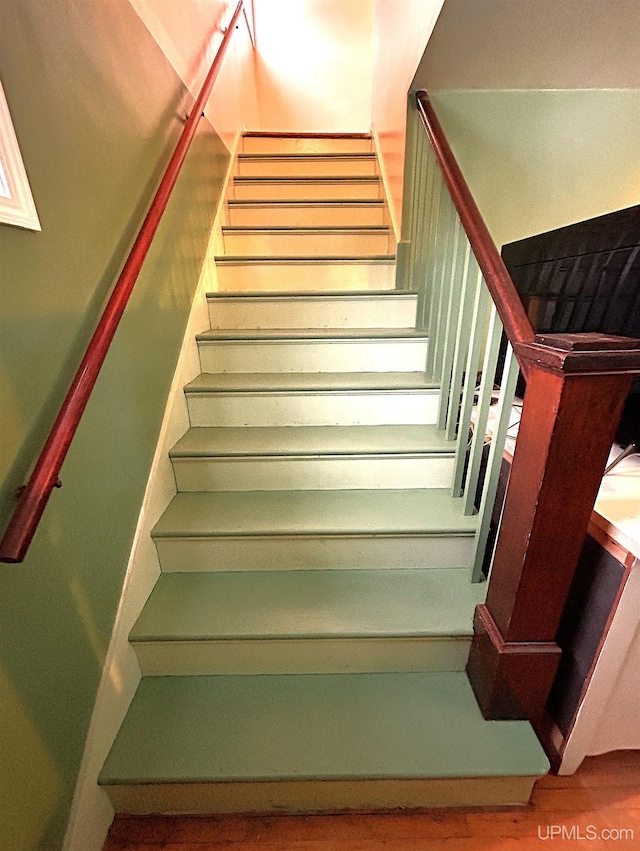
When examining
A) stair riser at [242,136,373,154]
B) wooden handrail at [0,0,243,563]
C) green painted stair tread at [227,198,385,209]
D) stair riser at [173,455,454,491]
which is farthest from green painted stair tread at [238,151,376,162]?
stair riser at [173,455,454,491]

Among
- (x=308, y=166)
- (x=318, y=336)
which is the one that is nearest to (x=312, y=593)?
(x=318, y=336)

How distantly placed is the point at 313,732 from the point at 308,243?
2.33 m

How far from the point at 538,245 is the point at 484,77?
2.58 feet

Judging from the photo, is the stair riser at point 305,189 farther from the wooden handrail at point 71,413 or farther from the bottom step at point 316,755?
the bottom step at point 316,755

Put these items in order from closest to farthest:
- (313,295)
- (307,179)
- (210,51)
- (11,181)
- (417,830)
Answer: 1. (11,181)
2. (417,830)
3. (313,295)
4. (210,51)
5. (307,179)

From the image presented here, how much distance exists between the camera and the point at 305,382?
1.71m

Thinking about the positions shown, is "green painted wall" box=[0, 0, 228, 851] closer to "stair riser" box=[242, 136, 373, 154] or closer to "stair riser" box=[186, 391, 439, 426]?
"stair riser" box=[186, 391, 439, 426]

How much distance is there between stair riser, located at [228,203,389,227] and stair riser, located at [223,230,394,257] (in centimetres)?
23

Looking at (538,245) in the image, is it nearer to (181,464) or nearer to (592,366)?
(592,366)

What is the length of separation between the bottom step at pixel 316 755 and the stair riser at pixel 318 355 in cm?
126

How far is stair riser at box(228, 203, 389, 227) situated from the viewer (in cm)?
258

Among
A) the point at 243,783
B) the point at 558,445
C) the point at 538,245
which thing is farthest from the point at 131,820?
the point at 538,245

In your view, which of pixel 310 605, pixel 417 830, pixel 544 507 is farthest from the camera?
pixel 310 605

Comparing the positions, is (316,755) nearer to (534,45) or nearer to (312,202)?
(534,45)
